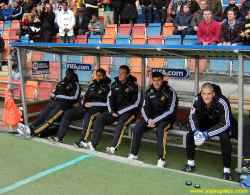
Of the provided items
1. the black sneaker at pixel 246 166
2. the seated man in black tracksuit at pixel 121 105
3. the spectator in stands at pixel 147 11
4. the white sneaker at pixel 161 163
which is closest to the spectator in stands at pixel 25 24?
the spectator in stands at pixel 147 11

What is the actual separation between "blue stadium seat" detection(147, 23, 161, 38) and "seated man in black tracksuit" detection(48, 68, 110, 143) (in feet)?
15.5

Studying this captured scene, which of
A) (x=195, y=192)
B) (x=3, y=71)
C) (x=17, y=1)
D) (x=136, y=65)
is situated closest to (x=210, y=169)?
(x=195, y=192)

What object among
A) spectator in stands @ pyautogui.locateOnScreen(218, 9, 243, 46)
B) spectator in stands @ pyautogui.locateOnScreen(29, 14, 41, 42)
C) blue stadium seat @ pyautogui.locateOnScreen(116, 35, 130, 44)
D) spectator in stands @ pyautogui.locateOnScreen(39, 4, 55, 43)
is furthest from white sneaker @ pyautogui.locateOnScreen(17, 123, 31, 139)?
spectator in stands @ pyautogui.locateOnScreen(29, 14, 41, 42)

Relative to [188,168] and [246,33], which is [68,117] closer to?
[188,168]

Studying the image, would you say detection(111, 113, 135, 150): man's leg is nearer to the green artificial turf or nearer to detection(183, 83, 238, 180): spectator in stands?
the green artificial turf

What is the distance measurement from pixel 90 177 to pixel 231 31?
5.04 meters

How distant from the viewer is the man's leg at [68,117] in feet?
20.9

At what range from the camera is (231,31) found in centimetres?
745

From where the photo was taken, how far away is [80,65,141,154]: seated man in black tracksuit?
5.82 meters

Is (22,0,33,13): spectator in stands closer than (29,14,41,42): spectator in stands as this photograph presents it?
No

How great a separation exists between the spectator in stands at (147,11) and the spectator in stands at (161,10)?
0.63 ft

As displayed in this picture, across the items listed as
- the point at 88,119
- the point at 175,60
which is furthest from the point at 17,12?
the point at 88,119

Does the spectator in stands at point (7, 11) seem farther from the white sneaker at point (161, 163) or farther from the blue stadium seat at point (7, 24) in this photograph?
the white sneaker at point (161, 163)

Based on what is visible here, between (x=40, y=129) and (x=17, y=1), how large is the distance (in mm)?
10512
